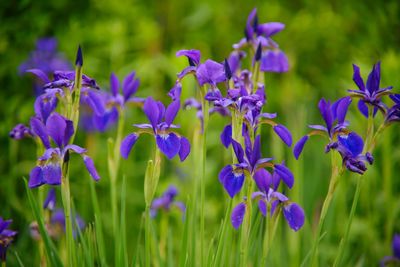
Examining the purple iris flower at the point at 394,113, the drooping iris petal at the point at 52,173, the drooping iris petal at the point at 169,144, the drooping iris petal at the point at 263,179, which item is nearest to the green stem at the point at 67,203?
the drooping iris petal at the point at 52,173

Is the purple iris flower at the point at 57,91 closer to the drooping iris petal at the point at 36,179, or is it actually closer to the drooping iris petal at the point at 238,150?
the drooping iris petal at the point at 36,179

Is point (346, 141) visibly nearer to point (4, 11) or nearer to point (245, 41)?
point (245, 41)

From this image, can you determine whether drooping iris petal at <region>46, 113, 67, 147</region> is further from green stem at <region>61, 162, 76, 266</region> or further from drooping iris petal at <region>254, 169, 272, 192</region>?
drooping iris petal at <region>254, 169, 272, 192</region>

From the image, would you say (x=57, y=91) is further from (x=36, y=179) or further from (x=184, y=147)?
(x=184, y=147)

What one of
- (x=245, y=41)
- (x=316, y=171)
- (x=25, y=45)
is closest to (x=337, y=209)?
(x=316, y=171)

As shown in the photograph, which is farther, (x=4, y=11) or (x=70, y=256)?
(x=4, y=11)

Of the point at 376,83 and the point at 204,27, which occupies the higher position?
the point at 204,27
